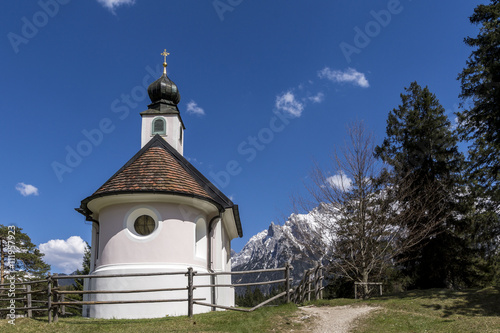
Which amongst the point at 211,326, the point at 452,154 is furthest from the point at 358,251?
the point at 452,154

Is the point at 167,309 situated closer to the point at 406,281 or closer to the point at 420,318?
the point at 420,318

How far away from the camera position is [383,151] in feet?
86.6

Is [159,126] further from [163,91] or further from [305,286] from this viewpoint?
[305,286]

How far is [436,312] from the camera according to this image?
1213 cm

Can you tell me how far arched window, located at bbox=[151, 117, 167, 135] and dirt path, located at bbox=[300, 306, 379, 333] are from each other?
13.1m

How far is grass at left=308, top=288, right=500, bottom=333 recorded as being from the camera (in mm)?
10438

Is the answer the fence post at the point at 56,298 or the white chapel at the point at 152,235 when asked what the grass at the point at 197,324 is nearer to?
the fence post at the point at 56,298

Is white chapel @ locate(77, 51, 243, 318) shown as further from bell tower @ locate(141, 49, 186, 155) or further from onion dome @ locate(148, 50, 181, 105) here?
onion dome @ locate(148, 50, 181, 105)

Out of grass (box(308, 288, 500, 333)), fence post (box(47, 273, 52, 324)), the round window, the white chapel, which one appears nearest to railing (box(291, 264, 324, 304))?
grass (box(308, 288, 500, 333))

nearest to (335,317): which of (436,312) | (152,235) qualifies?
(436,312)

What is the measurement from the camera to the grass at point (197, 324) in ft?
34.3

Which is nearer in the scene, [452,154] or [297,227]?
[297,227]

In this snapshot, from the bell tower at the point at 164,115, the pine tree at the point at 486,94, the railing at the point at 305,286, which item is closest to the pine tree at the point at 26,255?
the bell tower at the point at 164,115

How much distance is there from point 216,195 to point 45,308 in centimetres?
802
